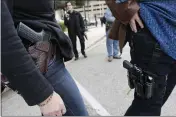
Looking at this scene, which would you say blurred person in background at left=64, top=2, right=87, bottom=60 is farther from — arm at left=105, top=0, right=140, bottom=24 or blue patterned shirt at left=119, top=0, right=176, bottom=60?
blue patterned shirt at left=119, top=0, right=176, bottom=60

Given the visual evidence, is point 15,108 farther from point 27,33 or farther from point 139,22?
point 27,33

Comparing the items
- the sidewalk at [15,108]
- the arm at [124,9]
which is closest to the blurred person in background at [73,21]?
the sidewalk at [15,108]

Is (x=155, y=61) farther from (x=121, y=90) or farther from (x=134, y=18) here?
(x=121, y=90)

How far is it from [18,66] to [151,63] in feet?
3.31

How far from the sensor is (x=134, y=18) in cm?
235

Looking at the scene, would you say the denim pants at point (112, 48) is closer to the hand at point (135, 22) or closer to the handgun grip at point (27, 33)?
the hand at point (135, 22)

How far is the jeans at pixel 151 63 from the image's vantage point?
7.52 feet

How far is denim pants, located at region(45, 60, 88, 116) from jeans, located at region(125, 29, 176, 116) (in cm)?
45

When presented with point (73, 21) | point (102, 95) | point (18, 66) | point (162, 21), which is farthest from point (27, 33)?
point (73, 21)

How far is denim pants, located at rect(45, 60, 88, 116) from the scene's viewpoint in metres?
2.04

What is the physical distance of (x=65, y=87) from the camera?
2104 millimetres

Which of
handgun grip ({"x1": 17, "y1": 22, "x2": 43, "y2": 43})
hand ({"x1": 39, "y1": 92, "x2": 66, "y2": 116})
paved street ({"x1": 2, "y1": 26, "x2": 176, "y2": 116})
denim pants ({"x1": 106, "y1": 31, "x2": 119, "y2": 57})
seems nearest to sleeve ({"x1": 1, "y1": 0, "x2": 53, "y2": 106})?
hand ({"x1": 39, "y1": 92, "x2": 66, "y2": 116})

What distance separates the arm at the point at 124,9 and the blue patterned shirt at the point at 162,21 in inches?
2.7

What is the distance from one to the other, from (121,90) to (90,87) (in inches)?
31.5
